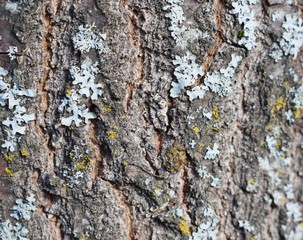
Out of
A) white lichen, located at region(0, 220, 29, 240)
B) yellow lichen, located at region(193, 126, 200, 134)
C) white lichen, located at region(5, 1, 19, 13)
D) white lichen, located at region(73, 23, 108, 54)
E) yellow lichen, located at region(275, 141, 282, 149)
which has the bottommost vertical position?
white lichen, located at region(0, 220, 29, 240)

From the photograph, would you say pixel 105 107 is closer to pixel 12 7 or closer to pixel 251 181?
pixel 12 7

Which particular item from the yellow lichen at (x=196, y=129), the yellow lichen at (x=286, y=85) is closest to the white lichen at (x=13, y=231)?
the yellow lichen at (x=196, y=129)

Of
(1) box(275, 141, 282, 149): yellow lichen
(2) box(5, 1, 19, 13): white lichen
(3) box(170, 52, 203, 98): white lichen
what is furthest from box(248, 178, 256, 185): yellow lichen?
(2) box(5, 1, 19, 13): white lichen

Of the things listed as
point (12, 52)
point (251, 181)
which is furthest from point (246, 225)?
point (12, 52)

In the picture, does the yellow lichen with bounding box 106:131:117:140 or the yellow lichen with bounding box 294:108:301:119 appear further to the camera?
the yellow lichen with bounding box 294:108:301:119

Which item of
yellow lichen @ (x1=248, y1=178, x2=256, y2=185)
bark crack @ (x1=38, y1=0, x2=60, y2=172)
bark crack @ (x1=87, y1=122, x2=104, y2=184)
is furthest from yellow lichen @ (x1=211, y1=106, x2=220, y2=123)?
bark crack @ (x1=38, y1=0, x2=60, y2=172)

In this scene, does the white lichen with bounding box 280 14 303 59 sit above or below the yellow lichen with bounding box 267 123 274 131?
above

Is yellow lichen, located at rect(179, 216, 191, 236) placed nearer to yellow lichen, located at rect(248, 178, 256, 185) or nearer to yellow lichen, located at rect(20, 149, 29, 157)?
yellow lichen, located at rect(248, 178, 256, 185)
